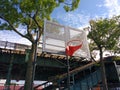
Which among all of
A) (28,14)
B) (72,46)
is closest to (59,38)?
(72,46)

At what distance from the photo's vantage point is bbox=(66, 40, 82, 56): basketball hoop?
1114 centimetres

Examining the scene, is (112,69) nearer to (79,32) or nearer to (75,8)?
(75,8)

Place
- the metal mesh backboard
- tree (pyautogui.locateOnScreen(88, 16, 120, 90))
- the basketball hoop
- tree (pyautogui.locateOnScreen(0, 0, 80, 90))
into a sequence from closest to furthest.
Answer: the basketball hoop → the metal mesh backboard → tree (pyautogui.locateOnScreen(0, 0, 80, 90)) → tree (pyautogui.locateOnScreen(88, 16, 120, 90))

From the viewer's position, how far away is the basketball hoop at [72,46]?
11.1 metres

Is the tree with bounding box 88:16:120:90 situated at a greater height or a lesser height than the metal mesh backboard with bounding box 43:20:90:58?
greater

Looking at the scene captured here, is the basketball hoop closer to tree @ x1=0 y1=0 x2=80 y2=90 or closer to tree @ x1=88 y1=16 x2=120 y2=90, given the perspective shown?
tree @ x1=0 y1=0 x2=80 y2=90

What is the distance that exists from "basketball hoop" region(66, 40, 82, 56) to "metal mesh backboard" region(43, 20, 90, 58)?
27 centimetres

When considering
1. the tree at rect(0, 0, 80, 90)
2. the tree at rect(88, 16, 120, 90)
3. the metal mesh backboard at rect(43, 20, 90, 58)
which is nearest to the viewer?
the metal mesh backboard at rect(43, 20, 90, 58)

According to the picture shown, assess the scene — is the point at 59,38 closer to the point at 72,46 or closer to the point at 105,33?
the point at 72,46

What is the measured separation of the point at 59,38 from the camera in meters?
12.0

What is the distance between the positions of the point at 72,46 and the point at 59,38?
1099 mm

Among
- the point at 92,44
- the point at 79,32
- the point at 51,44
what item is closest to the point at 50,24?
the point at 51,44

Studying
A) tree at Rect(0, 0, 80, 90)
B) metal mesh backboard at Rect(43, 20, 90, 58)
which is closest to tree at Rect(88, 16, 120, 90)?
tree at Rect(0, 0, 80, 90)

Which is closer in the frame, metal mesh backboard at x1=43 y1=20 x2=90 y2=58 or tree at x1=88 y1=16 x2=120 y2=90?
metal mesh backboard at x1=43 y1=20 x2=90 y2=58
